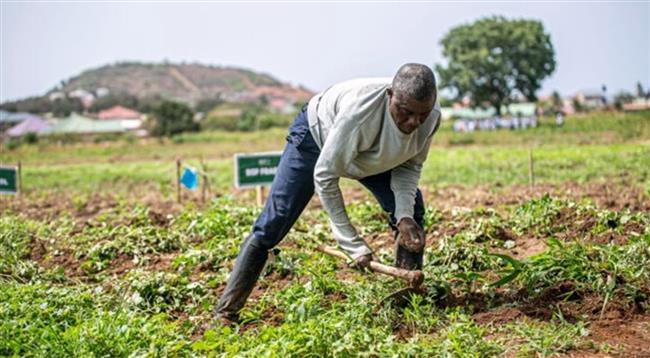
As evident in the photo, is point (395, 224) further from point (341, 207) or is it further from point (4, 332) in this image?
point (4, 332)

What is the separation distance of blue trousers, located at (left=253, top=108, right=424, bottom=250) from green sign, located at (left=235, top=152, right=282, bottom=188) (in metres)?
4.34

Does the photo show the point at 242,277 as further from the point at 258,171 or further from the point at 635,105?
the point at 635,105

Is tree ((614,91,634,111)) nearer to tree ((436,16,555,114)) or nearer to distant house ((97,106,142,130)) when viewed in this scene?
tree ((436,16,555,114))

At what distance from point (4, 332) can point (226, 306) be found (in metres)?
1.14

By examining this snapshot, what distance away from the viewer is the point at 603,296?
4.24 metres

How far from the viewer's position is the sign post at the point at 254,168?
28.8ft

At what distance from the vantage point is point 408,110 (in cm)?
375

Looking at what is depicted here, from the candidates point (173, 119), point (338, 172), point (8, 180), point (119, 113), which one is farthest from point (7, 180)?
point (119, 113)

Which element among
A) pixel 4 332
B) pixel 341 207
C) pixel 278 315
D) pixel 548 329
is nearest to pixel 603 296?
pixel 548 329

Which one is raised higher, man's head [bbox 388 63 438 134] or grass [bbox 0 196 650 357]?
man's head [bbox 388 63 438 134]

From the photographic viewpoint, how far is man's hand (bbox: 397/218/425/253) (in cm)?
406

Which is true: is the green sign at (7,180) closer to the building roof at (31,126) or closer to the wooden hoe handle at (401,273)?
the wooden hoe handle at (401,273)

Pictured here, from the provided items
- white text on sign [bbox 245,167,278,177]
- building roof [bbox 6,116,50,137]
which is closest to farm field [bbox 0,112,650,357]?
white text on sign [bbox 245,167,278,177]

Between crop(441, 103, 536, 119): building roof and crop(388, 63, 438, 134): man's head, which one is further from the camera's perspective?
crop(441, 103, 536, 119): building roof
